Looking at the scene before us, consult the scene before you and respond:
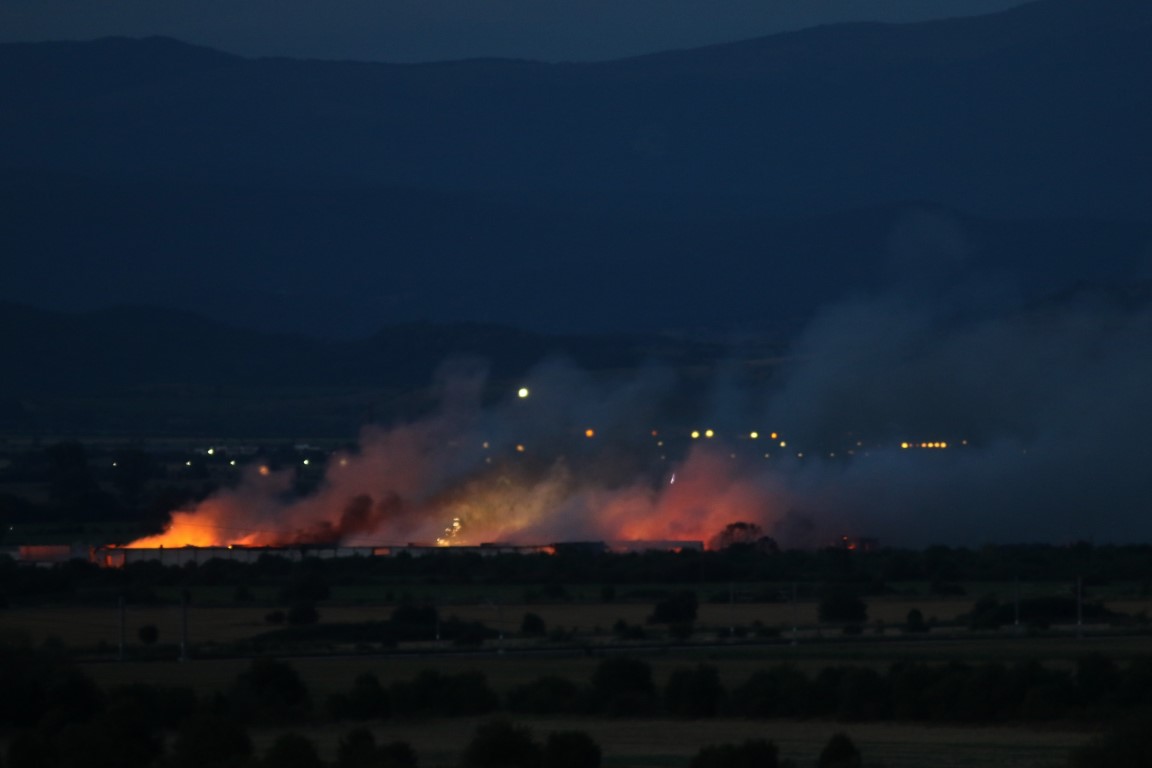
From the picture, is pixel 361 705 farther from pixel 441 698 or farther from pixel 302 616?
pixel 302 616

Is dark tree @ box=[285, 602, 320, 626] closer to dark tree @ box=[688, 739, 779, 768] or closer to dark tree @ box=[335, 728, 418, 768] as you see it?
dark tree @ box=[335, 728, 418, 768]

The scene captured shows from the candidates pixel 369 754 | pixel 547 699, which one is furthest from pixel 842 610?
pixel 369 754

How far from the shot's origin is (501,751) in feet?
116

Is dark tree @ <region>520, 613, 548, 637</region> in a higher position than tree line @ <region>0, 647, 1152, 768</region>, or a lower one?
higher

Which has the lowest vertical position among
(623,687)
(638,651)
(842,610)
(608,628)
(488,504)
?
(623,687)

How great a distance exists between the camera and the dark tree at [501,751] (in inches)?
1385

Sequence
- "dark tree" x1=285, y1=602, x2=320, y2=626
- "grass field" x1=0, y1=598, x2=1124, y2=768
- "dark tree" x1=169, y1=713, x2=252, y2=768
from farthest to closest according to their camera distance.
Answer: "dark tree" x1=285, y1=602, x2=320, y2=626 < "grass field" x1=0, y1=598, x2=1124, y2=768 < "dark tree" x1=169, y1=713, x2=252, y2=768

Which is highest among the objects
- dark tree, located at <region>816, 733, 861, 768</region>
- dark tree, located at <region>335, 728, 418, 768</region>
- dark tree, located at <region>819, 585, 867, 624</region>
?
dark tree, located at <region>819, 585, 867, 624</region>

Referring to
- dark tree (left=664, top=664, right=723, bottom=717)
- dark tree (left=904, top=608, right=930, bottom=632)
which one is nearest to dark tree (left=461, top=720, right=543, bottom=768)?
dark tree (left=664, top=664, right=723, bottom=717)

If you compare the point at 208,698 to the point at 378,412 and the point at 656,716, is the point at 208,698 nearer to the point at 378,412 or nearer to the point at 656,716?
the point at 656,716

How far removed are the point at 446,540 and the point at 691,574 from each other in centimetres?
1343

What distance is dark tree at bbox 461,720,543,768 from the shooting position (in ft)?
115

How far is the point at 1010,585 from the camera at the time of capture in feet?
248

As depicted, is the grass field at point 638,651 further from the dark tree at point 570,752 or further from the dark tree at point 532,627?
the dark tree at point 570,752
